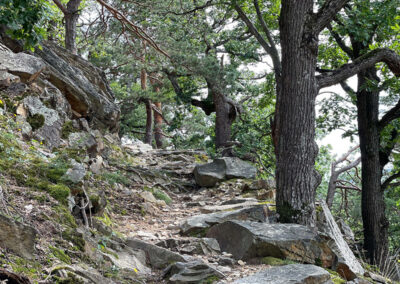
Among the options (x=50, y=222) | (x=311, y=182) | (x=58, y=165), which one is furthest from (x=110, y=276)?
(x=311, y=182)

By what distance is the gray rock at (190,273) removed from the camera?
3.92m

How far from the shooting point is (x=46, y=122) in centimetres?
681

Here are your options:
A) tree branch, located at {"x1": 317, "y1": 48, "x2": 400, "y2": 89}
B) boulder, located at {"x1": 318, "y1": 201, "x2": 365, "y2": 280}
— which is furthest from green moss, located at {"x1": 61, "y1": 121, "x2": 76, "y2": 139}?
boulder, located at {"x1": 318, "y1": 201, "x2": 365, "y2": 280}

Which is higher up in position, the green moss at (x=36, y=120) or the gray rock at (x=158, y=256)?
the green moss at (x=36, y=120)

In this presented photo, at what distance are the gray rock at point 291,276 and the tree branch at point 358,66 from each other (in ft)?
11.8

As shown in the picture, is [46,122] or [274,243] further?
[46,122]

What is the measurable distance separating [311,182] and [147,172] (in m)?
5.25

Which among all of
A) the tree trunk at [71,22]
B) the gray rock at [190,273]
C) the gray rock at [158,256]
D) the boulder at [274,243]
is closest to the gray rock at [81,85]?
the tree trunk at [71,22]

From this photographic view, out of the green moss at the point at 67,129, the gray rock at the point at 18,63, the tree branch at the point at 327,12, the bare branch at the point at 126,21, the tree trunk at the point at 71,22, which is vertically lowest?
the green moss at the point at 67,129

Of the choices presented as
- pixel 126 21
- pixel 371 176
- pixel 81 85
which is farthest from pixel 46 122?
pixel 371 176

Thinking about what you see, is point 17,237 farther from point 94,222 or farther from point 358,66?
point 358,66

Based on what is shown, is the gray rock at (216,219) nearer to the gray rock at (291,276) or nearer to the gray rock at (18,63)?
the gray rock at (291,276)

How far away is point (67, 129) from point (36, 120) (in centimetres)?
119

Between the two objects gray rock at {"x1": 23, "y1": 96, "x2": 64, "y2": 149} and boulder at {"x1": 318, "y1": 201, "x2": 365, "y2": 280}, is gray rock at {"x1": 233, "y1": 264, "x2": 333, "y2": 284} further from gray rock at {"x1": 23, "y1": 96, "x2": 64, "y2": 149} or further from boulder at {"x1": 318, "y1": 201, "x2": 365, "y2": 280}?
gray rock at {"x1": 23, "y1": 96, "x2": 64, "y2": 149}
